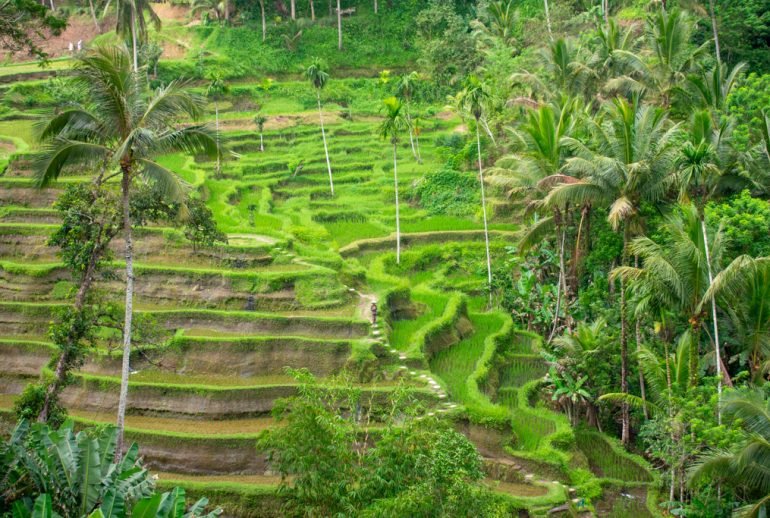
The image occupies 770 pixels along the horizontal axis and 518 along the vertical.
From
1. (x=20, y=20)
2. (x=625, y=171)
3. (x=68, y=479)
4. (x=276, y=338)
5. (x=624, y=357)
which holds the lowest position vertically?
(x=624, y=357)

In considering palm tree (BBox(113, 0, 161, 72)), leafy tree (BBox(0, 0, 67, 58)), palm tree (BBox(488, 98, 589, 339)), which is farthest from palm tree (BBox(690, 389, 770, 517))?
palm tree (BBox(113, 0, 161, 72))

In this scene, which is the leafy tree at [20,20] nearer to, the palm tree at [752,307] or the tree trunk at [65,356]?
the tree trunk at [65,356]

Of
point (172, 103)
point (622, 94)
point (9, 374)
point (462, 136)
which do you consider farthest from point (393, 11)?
point (172, 103)

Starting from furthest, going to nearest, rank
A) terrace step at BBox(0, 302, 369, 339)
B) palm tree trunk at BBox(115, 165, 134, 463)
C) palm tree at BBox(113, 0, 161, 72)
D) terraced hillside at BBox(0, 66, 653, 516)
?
palm tree at BBox(113, 0, 161, 72)
terrace step at BBox(0, 302, 369, 339)
terraced hillside at BBox(0, 66, 653, 516)
palm tree trunk at BBox(115, 165, 134, 463)

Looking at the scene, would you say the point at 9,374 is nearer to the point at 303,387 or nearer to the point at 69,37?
the point at 303,387

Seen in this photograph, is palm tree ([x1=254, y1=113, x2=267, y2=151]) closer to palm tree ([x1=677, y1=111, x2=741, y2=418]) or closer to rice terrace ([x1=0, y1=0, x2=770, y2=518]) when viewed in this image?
rice terrace ([x1=0, y1=0, x2=770, y2=518])

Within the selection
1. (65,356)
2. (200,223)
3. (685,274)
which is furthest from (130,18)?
(685,274)

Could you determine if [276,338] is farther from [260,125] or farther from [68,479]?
[260,125]
